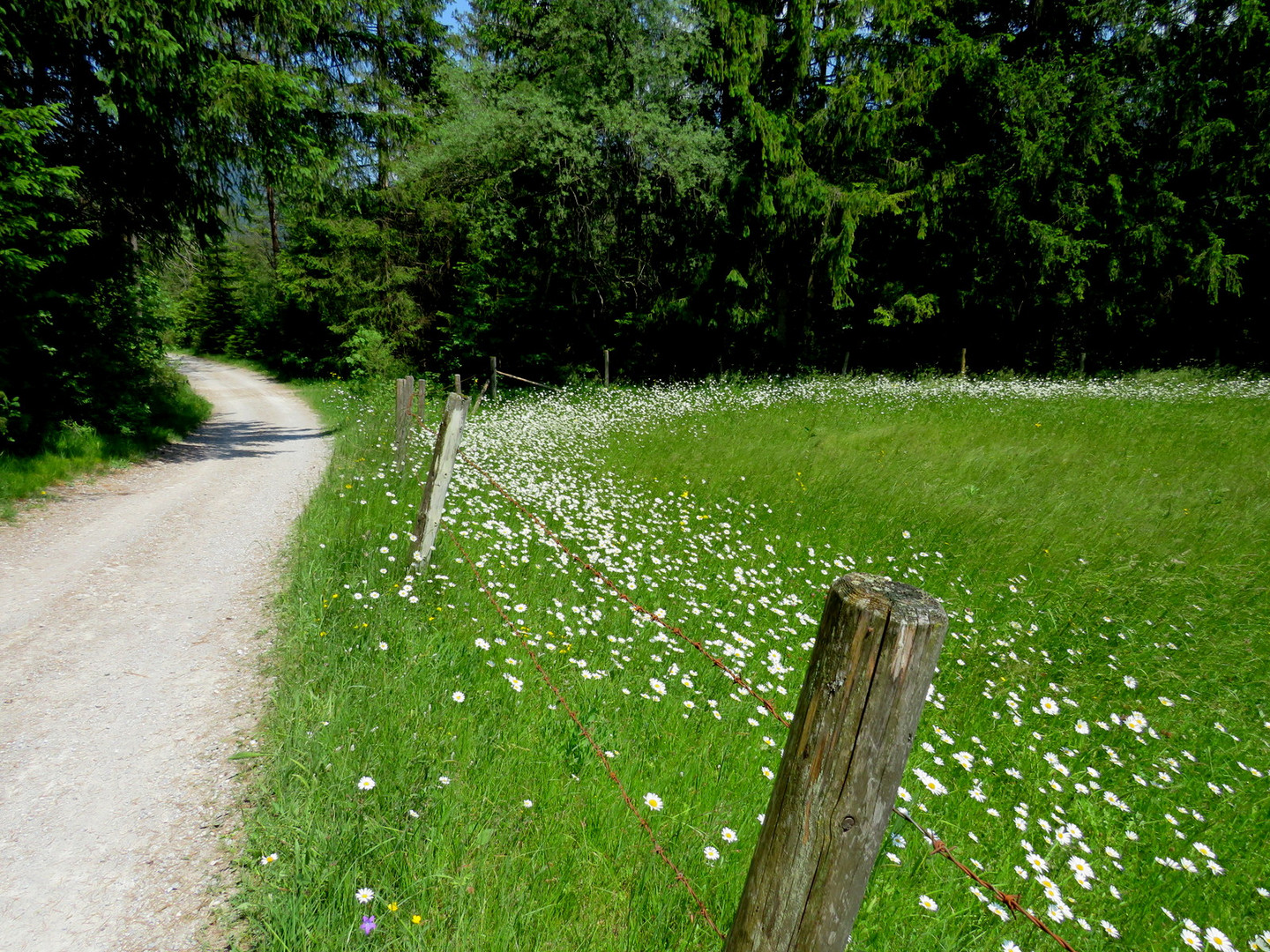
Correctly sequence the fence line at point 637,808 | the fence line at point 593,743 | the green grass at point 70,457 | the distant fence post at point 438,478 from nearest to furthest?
the fence line at point 637,808, the fence line at point 593,743, the distant fence post at point 438,478, the green grass at point 70,457

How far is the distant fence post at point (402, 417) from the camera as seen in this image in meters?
8.50

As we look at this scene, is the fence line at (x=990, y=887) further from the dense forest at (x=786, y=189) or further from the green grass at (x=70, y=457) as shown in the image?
the dense forest at (x=786, y=189)

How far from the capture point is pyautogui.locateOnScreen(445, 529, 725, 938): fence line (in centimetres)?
250

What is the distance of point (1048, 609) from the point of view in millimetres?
6199

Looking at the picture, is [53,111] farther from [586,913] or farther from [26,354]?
[586,913]

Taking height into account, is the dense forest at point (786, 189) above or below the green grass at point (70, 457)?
above

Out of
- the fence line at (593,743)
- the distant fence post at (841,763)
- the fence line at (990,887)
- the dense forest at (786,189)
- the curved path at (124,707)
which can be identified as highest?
the dense forest at (786,189)

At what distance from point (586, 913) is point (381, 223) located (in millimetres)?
25502

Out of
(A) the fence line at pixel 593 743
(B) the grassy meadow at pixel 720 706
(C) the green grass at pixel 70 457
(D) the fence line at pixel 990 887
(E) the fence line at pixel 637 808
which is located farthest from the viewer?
(C) the green grass at pixel 70 457

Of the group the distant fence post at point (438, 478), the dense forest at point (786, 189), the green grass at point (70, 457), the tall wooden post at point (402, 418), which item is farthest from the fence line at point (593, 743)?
the dense forest at point (786, 189)

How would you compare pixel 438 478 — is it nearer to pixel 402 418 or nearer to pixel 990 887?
pixel 402 418

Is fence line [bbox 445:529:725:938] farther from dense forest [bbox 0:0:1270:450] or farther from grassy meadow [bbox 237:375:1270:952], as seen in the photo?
dense forest [bbox 0:0:1270:450]

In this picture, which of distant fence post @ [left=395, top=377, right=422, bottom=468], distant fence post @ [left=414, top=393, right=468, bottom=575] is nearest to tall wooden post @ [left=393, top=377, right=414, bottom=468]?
distant fence post @ [left=395, top=377, right=422, bottom=468]

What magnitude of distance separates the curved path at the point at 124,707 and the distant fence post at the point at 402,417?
1.57 m
